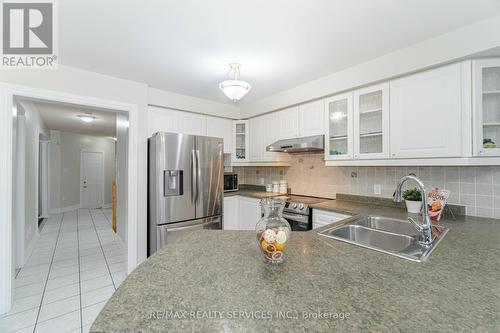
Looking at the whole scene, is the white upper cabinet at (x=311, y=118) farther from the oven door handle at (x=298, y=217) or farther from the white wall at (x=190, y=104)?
the white wall at (x=190, y=104)

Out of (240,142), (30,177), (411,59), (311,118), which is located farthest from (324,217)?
(30,177)

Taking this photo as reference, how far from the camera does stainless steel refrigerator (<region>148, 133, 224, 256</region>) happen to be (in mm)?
2594

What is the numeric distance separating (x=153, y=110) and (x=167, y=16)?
1.65 m

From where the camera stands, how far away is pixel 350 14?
5.01ft

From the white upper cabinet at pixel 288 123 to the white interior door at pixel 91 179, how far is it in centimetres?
707

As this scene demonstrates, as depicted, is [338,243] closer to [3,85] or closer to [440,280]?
[440,280]

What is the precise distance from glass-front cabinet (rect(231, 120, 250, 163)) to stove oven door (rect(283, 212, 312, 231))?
1466 millimetres

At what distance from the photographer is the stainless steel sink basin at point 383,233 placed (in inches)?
58.1

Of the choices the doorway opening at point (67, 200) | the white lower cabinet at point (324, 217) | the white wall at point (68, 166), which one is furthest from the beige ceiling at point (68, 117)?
the white lower cabinet at point (324, 217)

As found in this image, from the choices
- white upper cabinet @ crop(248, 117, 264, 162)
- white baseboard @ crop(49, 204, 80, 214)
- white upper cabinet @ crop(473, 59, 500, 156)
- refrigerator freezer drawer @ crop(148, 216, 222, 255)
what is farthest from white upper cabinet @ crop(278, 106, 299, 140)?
white baseboard @ crop(49, 204, 80, 214)

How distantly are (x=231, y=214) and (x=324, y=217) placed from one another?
1610 mm

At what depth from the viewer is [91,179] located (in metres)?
7.28

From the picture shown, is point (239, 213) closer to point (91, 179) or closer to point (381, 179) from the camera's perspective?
point (381, 179)

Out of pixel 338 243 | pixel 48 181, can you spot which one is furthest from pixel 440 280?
pixel 48 181
